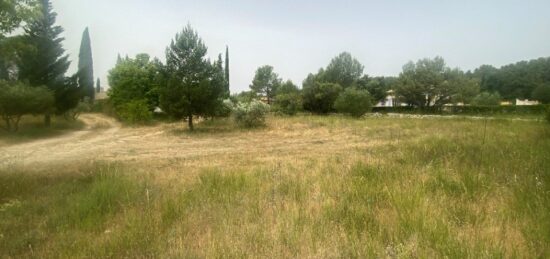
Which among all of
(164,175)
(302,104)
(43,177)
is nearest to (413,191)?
(164,175)

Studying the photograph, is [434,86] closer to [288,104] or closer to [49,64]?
[288,104]

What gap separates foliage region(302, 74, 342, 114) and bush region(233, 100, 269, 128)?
67.5ft

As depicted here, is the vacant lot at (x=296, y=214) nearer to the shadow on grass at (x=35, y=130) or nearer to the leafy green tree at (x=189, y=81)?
the shadow on grass at (x=35, y=130)

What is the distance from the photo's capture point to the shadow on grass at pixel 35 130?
19222mm

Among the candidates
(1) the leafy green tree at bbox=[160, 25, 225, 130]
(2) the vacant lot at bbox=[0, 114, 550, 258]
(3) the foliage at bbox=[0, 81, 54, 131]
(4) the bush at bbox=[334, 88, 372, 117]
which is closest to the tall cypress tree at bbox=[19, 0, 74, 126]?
(3) the foliage at bbox=[0, 81, 54, 131]

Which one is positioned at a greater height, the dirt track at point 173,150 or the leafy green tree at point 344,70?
the leafy green tree at point 344,70

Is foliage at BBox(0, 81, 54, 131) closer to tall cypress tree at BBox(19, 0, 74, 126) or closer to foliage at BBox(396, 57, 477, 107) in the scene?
tall cypress tree at BBox(19, 0, 74, 126)

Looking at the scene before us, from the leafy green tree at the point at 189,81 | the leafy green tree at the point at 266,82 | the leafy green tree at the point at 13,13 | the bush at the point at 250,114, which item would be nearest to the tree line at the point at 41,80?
the leafy green tree at the point at 189,81

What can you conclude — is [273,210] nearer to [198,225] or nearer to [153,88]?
[198,225]

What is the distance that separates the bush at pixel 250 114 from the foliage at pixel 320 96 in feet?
67.5

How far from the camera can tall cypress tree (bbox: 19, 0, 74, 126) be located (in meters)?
24.5

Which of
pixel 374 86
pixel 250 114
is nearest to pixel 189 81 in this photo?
pixel 250 114

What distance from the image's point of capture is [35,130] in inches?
896

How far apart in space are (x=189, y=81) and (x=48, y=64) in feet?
37.8
